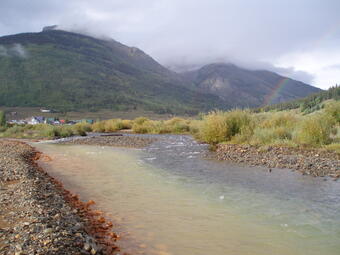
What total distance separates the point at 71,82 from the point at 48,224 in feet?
397

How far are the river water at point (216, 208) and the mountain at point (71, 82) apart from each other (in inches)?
3567

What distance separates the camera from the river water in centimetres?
459

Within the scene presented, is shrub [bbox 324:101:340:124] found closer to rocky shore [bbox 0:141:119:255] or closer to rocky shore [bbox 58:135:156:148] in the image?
rocky shore [bbox 58:135:156:148]

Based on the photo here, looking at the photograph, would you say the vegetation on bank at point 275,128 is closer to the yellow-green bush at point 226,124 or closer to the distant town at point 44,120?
the yellow-green bush at point 226,124

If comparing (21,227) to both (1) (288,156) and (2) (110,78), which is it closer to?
(1) (288,156)

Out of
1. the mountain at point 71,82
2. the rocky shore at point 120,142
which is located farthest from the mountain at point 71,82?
the rocky shore at point 120,142

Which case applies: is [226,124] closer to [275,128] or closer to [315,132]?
[275,128]

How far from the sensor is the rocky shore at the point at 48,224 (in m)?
3.73

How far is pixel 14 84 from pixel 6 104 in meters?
15.9

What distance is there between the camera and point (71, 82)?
117m

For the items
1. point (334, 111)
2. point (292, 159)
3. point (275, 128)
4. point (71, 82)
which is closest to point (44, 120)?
point (71, 82)

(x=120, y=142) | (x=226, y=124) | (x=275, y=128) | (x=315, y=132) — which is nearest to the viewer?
(x=315, y=132)

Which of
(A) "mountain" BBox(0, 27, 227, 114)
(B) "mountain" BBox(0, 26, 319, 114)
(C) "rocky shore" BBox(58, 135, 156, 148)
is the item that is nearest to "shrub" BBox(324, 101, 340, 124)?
(C) "rocky shore" BBox(58, 135, 156, 148)

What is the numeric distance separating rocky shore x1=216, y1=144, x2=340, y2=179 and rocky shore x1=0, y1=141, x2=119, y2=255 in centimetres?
736
